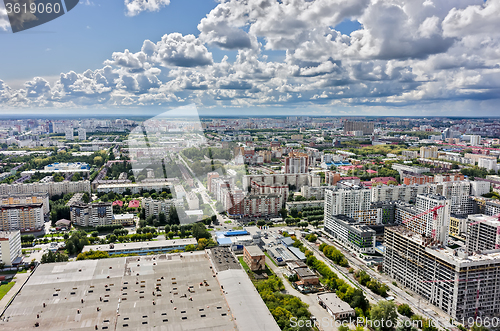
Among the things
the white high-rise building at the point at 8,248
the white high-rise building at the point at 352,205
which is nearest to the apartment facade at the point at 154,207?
the white high-rise building at the point at 8,248

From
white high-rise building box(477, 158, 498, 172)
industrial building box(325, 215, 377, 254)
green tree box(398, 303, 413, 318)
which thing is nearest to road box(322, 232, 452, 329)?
green tree box(398, 303, 413, 318)

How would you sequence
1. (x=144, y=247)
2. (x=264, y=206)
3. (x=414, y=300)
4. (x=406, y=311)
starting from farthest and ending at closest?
(x=264, y=206) < (x=144, y=247) < (x=414, y=300) < (x=406, y=311)

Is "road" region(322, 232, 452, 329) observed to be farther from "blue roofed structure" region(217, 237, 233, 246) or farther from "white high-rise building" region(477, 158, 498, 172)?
"white high-rise building" region(477, 158, 498, 172)

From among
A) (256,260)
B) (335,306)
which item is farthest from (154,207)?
(335,306)

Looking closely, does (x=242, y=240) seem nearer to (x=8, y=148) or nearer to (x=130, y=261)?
(x=130, y=261)

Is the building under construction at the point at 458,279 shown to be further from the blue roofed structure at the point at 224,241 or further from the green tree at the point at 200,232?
the green tree at the point at 200,232

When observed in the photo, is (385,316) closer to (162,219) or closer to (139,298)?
(139,298)

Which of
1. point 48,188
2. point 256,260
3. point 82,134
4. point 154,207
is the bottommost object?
point 256,260

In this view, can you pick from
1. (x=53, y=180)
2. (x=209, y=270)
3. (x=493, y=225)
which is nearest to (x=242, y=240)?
(x=209, y=270)
